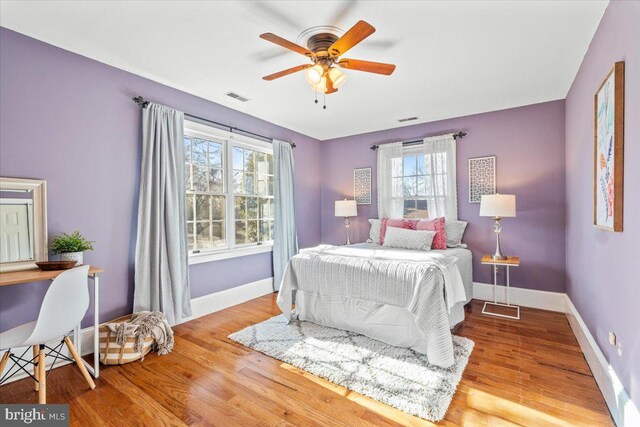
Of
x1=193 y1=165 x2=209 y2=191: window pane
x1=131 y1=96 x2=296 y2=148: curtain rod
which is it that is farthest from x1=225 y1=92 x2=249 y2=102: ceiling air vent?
x1=193 y1=165 x2=209 y2=191: window pane

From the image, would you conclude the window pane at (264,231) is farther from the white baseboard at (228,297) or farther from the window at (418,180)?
the window at (418,180)

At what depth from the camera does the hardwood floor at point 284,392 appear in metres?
1.79

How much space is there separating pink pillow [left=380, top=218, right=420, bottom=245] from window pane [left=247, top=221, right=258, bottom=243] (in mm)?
1794

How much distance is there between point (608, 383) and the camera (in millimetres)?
1867

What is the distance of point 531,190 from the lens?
3779 mm

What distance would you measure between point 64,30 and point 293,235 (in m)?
3.36

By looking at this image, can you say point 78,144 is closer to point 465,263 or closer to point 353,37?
point 353,37

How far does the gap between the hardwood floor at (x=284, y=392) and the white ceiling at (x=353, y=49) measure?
8.16ft

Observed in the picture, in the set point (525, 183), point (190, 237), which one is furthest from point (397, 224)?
point (190, 237)

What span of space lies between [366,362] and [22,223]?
2.77 m

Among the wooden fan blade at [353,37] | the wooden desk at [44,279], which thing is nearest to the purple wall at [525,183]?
the wooden fan blade at [353,37]

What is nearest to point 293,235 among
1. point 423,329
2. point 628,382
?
point 423,329

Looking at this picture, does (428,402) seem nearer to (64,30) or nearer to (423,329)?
(423,329)

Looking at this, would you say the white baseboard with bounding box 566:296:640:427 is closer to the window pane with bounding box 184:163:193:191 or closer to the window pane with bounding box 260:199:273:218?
the window pane with bounding box 260:199:273:218
